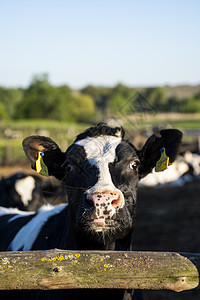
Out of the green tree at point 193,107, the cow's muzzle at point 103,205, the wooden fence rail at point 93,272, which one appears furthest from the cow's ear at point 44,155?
the green tree at point 193,107

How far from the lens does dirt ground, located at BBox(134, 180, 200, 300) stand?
22.9 ft

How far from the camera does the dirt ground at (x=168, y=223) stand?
6984 millimetres

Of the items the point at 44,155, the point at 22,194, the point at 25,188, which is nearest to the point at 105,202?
the point at 44,155

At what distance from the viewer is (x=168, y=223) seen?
8977 millimetres

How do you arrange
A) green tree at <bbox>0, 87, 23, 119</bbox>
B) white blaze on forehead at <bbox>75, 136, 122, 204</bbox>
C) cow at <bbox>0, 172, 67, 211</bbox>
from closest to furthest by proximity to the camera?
white blaze on forehead at <bbox>75, 136, 122, 204</bbox> → cow at <bbox>0, 172, 67, 211</bbox> → green tree at <bbox>0, 87, 23, 119</bbox>

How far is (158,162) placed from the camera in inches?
140

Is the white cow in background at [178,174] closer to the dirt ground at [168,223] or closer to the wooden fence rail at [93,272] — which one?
the dirt ground at [168,223]

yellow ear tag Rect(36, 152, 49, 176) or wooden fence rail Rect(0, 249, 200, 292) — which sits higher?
yellow ear tag Rect(36, 152, 49, 176)

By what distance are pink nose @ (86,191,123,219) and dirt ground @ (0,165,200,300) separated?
2.96 meters

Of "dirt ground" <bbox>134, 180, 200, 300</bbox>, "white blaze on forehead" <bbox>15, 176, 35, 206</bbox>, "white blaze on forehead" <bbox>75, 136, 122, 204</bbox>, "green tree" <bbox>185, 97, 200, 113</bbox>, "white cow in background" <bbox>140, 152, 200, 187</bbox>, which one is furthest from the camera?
"green tree" <bbox>185, 97, 200, 113</bbox>

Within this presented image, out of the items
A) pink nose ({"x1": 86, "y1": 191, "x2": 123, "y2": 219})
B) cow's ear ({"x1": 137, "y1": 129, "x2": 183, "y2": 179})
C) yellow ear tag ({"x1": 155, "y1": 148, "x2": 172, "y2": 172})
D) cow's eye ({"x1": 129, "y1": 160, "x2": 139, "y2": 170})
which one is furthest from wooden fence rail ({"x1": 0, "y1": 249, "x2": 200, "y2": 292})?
cow's ear ({"x1": 137, "y1": 129, "x2": 183, "y2": 179})

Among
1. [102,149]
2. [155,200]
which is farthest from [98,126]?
[155,200]

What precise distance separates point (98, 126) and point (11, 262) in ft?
5.96

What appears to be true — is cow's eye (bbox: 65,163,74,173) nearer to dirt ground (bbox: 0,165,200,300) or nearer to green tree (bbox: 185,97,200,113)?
dirt ground (bbox: 0,165,200,300)
